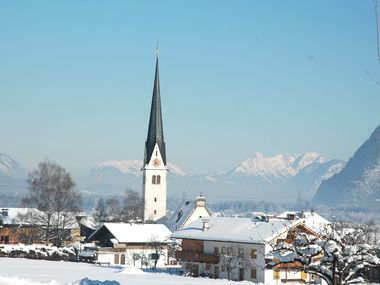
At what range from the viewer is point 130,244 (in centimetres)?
6544

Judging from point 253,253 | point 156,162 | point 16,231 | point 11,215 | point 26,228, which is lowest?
point 253,253

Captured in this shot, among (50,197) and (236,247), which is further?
(50,197)

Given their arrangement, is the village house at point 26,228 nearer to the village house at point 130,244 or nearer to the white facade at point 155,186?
the village house at point 130,244

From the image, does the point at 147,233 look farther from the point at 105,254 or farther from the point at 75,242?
the point at 75,242

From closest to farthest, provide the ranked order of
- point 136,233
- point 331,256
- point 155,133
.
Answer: point 331,256 → point 136,233 → point 155,133

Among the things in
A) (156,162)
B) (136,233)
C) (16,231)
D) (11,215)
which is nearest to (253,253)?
(136,233)

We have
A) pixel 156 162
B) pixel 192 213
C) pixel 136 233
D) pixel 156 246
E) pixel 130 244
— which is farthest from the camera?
pixel 156 162

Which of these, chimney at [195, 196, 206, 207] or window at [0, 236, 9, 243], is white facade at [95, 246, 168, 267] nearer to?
window at [0, 236, 9, 243]

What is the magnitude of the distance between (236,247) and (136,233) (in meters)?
17.1

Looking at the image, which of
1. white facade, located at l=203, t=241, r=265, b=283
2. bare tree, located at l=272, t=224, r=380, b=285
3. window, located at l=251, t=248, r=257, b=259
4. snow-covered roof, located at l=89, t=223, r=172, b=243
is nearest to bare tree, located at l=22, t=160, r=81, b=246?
snow-covered roof, located at l=89, t=223, r=172, b=243

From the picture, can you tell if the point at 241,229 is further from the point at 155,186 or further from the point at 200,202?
the point at 155,186

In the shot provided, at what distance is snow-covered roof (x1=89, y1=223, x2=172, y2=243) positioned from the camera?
65688 millimetres

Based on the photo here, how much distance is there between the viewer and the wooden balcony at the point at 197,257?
2078 inches

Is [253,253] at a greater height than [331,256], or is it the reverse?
[253,253]
